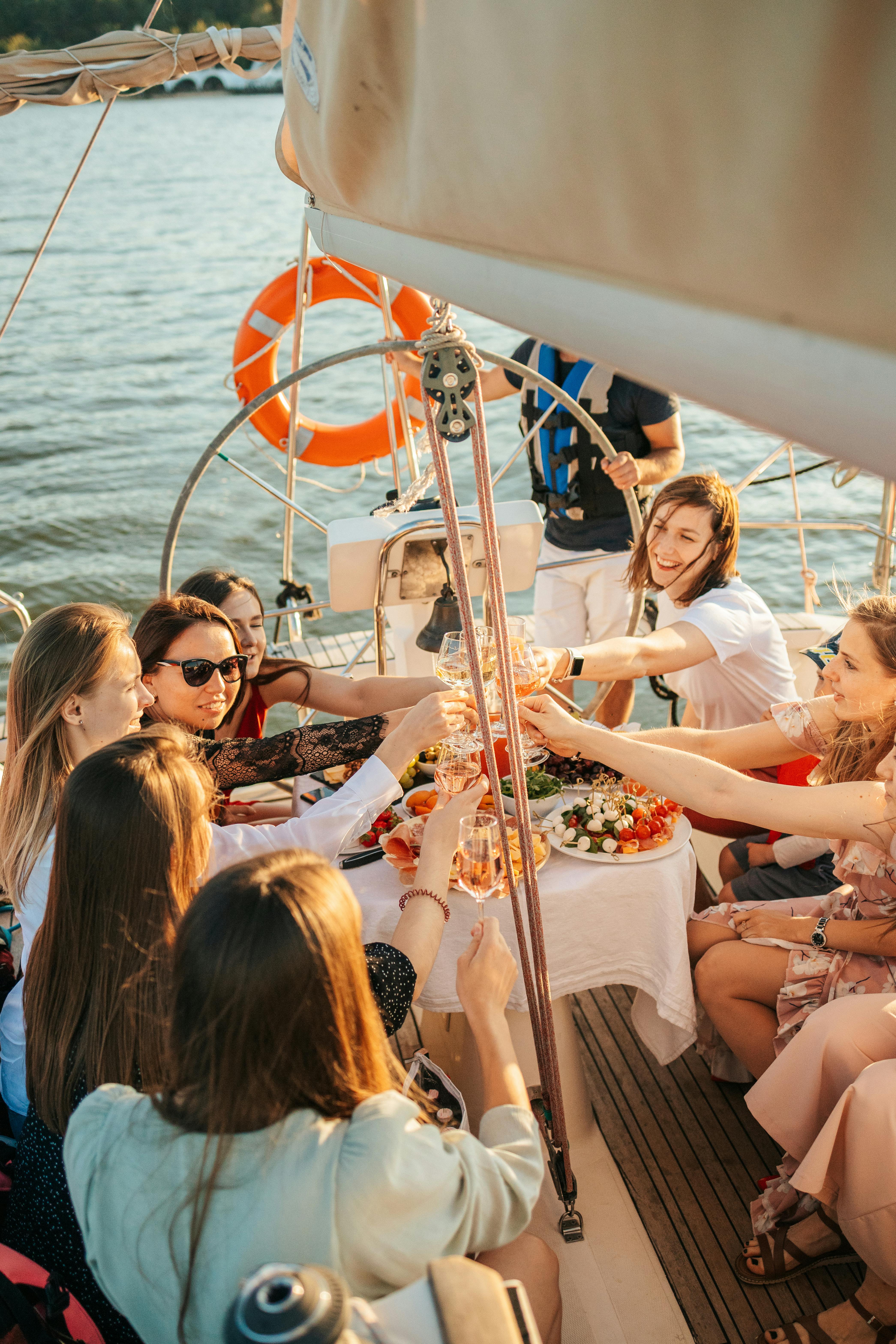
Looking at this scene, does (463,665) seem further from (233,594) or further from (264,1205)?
(264,1205)

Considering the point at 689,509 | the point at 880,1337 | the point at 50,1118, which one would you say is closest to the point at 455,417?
the point at 50,1118

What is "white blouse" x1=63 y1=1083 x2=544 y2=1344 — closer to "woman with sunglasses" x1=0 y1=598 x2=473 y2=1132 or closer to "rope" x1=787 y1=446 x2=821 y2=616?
"woman with sunglasses" x1=0 y1=598 x2=473 y2=1132

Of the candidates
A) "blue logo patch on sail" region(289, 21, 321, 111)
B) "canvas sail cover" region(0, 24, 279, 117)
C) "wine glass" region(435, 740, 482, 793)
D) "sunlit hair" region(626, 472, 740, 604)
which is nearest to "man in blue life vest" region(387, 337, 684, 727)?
"sunlit hair" region(626, 472, 740, 604)

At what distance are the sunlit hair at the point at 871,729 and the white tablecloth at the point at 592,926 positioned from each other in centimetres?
34

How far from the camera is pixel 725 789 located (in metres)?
1.85

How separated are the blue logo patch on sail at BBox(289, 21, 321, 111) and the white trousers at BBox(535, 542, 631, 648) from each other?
92.9 inches

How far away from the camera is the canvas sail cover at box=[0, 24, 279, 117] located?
2.62m

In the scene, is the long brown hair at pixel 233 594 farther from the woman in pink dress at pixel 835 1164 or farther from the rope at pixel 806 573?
the rope at pixel 806 573

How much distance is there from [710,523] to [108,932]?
Answer: 5.75 ft

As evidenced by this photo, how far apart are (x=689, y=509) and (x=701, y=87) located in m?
2.08

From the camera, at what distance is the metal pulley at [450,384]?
1183mm

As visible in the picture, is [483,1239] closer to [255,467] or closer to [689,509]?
[689,509]

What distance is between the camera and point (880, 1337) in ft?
5.24

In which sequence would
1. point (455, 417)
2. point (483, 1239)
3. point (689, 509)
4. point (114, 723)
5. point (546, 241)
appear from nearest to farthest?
point (546, 241) < point (483, 1239) < point (455, 417) < point (114, 723) < point (689, 509)
